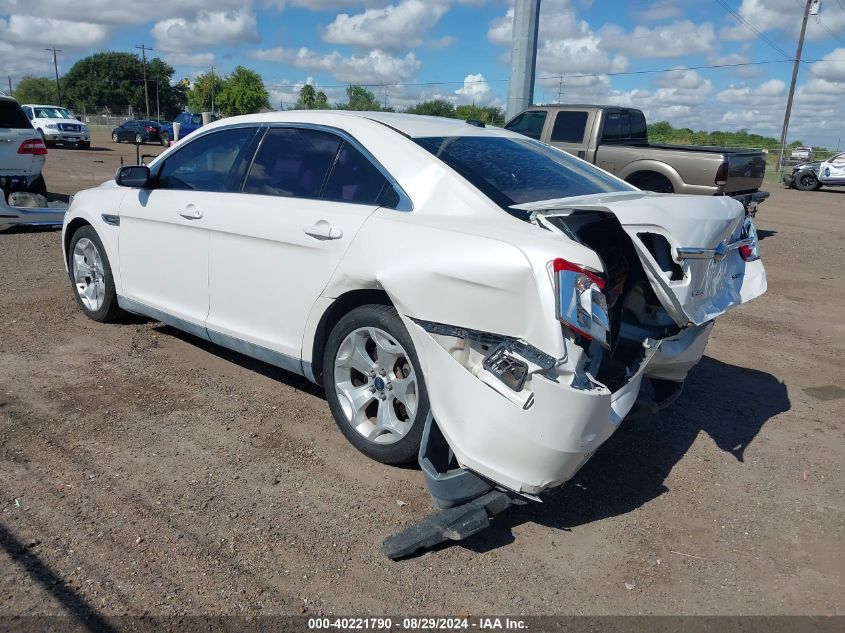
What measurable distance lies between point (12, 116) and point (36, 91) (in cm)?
10639

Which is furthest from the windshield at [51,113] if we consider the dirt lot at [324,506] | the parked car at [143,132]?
the dirt lot at [324,506]

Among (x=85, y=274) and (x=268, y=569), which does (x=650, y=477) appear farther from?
(x=85, y=274)

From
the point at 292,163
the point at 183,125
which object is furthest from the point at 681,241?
the point at 183,125

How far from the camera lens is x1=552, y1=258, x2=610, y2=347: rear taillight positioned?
9.31 ft

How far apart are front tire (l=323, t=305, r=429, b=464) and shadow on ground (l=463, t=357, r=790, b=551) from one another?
0.63 m

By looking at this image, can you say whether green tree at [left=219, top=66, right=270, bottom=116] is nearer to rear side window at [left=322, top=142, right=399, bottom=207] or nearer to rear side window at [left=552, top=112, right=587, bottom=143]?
rear side window at [left=552, top=112, right=587, bottom=143]

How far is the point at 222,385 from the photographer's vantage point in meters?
4.80

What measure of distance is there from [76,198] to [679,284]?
4.77m

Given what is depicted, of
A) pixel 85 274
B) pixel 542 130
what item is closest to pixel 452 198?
pixel 85 274

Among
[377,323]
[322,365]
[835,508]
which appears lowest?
[835,508]

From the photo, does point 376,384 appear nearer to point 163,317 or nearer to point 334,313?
point 334,313

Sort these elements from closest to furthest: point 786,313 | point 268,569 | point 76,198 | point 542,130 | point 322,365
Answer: point 268,569 → point 322,365 → point 76,198 → point 786,313 → point 542,130

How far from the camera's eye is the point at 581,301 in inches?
114

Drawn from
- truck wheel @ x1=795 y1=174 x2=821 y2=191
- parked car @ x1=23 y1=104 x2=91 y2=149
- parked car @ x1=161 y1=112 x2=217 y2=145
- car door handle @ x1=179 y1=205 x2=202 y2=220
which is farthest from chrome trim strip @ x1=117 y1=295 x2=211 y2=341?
parked car @ x1=161 y1=112 x2=217 y2=145
